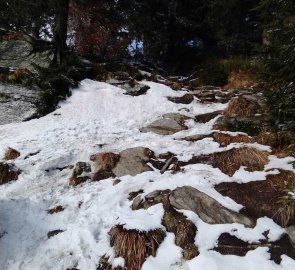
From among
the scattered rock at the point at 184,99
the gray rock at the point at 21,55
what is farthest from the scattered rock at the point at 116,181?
the gray rock at the point at 21,55

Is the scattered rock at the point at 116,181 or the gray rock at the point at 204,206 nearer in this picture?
the gray rock at the point at 204,206

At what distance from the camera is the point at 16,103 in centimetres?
967

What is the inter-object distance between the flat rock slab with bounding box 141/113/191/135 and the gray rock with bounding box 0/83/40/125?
3.16m

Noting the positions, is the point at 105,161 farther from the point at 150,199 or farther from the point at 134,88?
the point at 134,88

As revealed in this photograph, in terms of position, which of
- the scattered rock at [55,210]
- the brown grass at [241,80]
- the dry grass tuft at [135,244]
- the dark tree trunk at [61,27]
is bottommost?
the scattered rock at [55,210]

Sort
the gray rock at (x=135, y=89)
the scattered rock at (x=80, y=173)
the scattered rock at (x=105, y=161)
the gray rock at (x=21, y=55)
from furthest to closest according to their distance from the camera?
1. the gray rock at (x=21, y=55)
2. the gray rock at (x=135, y=89)
3. the scattered rock at (x=105, y=161)
4. the scattered rock at (x=80, y=173)

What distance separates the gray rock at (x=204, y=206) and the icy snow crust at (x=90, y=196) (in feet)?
0.39

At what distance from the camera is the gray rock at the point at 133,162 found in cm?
662

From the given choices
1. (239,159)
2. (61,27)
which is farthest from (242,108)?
(61,27)

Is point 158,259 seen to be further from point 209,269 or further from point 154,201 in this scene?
point 154,201

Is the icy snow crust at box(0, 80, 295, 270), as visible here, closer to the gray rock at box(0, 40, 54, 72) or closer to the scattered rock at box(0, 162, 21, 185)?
the scattered rock at box(0, 162, 21, 185)

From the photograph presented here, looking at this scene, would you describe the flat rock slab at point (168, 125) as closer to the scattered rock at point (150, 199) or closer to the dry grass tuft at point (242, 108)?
the dry grass tuft at point (242, 108)

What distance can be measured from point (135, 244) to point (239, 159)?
2.73 m

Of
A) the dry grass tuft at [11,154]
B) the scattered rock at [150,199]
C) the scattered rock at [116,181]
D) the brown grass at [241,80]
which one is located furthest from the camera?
the brown grass at [241,80]
